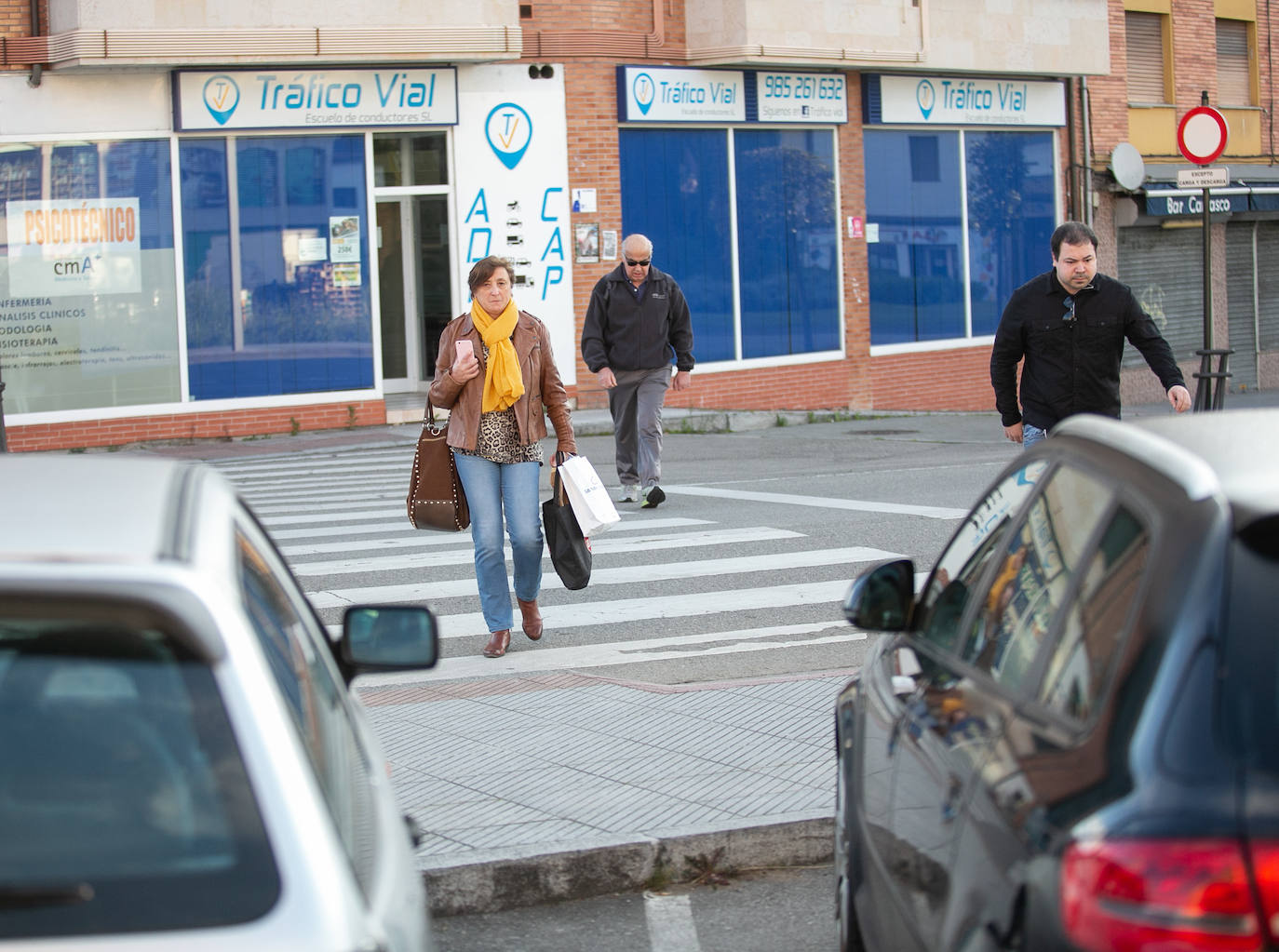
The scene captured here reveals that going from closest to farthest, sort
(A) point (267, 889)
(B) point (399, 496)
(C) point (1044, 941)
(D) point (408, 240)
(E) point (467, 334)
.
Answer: (A) point (267, 889) → (C) point (1044, 941) → (E) point (467, 334) → (B) point (399, 496) → (D) point (408, 240)

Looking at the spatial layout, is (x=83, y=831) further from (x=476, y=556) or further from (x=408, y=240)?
(x=408, y=240)

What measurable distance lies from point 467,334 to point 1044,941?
599 cm

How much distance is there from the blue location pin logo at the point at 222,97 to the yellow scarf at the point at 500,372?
41.0ft

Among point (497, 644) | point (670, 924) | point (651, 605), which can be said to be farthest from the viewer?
point (651, 605)

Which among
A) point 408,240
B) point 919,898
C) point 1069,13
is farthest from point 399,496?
point 1069,13

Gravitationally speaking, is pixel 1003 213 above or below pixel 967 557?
above

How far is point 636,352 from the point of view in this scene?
42.8 ft

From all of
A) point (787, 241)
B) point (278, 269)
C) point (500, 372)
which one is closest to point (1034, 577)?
point (500, 372)

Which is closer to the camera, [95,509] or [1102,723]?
[1102,723]

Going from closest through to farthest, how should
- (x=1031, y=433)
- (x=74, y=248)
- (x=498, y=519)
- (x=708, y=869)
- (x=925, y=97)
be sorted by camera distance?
1. (x=708, y=869)
2. (x=498, y=519)
3. (x=1031, y=433)
4. (x=74, y=248)
5. (x=925, y=97)

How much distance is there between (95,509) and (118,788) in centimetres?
46

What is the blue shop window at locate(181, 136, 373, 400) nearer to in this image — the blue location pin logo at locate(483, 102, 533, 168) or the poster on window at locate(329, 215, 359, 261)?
the poster on window at locate(329, 215, 359, 261)

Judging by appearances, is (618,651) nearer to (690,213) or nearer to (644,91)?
(644,91)

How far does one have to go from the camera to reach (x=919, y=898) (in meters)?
2.87
